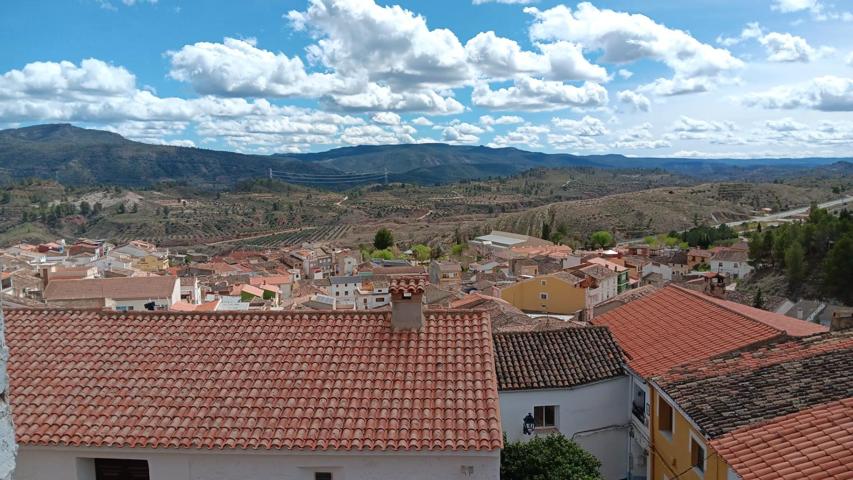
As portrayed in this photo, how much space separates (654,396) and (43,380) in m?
11.2

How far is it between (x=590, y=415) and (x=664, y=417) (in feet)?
7.35

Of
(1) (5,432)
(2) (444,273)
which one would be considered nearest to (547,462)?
(1) (5,432)

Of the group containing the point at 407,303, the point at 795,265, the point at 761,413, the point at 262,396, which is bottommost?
the point at 795,265

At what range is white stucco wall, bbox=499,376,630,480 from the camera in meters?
14.5

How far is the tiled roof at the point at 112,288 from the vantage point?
1755 inches

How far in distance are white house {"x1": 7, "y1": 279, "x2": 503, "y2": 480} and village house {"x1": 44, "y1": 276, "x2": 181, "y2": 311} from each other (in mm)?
36680

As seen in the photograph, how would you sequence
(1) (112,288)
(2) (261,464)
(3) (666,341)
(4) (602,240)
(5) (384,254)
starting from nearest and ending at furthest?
(2) (261,464) → (3) (666,341) → (1) (112,288) → (5) (384,254) → (4) (602,240)

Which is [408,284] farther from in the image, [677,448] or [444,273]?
[444,273]

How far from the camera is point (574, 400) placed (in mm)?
14539

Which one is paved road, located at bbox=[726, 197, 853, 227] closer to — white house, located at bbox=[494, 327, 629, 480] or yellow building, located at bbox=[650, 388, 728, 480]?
white house, located at bbox=[494, 327, 629, 480]

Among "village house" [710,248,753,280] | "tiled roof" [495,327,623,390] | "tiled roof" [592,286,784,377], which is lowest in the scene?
"village house" [710,248,753,280]

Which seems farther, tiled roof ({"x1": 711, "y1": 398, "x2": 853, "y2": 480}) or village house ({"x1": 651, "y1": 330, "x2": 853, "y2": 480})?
village house ({"x1": 651, "y1": 330, "x2": 853, "y2": 480})

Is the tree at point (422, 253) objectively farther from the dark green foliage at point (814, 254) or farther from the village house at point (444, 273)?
the dark green foliage at point (814, 254)

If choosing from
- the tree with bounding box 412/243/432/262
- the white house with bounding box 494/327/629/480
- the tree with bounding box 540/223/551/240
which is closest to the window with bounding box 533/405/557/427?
the white house with bounding box 494/327/629/480
